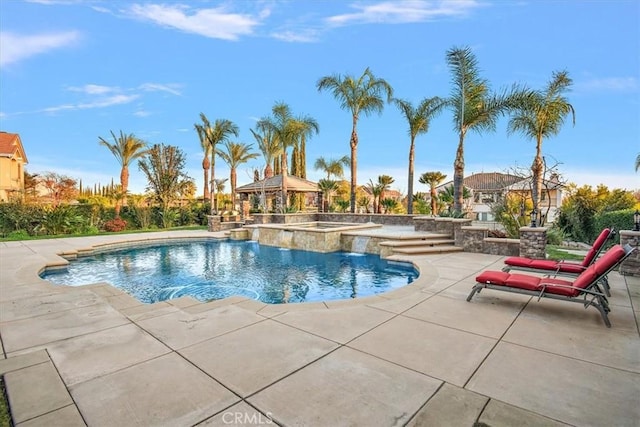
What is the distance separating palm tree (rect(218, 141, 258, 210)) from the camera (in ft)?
85.0

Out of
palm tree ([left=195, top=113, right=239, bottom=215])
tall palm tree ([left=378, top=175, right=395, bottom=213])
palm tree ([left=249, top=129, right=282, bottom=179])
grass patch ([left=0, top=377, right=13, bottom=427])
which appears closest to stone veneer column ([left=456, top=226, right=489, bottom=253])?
grass patch ([left=0, top=377, right=13, bottom=427])

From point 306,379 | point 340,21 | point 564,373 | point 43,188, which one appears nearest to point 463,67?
point 340,21

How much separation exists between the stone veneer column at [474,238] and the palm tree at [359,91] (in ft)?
37.8

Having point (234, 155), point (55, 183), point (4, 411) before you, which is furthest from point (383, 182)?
point (55, 183)

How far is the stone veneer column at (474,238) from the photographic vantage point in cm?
1031

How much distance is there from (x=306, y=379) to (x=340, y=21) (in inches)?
589

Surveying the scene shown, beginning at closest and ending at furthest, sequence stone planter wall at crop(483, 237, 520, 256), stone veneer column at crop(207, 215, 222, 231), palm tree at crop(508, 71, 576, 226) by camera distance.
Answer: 1. stone planter wall at crop(483, 237, 520, 256)
2. palm tree at crop(508, 71, 576, 226)
3. stone veneer column at crop(207, 215, 222, 231)

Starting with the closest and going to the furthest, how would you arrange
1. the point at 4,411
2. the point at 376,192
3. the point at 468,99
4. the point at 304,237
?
the point at 4,411
the point at 304,237
the point at 468,99
the point at 376,192

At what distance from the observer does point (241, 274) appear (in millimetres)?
8766

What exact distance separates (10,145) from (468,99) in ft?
104

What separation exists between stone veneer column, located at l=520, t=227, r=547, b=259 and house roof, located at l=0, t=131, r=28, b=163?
3273 centimetres

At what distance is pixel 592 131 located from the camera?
1603 cm

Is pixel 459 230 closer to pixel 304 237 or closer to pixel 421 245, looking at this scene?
pixel 421 245

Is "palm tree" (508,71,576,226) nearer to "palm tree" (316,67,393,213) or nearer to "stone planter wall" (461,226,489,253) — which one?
"stone planter wall" (461,226,489,253)
